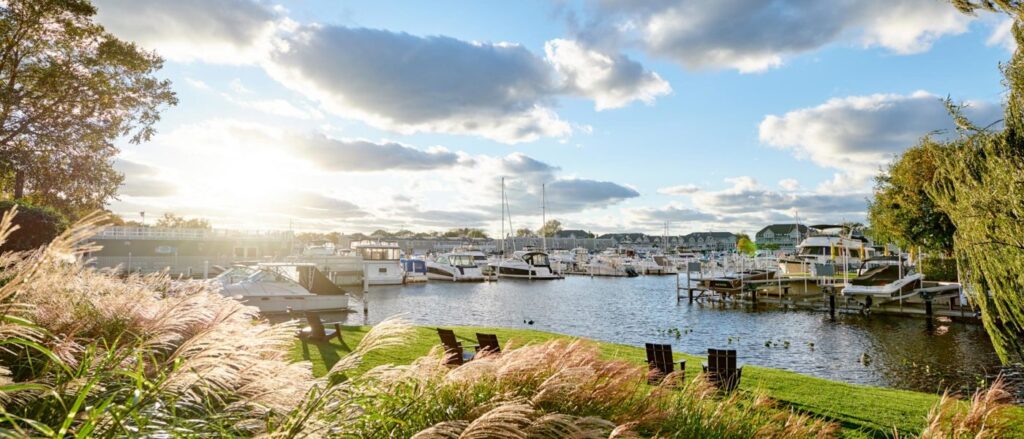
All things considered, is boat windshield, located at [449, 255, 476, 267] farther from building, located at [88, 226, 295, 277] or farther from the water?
building, located at [88, 226, 295, 277]

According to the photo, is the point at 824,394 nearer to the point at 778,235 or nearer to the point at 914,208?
the point at 914,208

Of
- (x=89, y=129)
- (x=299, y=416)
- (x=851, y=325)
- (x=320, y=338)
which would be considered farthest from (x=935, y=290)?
(x=89, y=129)

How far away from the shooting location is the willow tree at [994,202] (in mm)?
7426

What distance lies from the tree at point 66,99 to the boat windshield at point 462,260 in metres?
43.9

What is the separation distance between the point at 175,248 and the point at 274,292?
1744 inches

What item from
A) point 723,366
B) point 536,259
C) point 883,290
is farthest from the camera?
point 536,259

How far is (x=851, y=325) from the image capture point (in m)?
28.4

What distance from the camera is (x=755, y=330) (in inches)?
1097

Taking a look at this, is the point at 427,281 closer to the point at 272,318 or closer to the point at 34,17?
the point at 272,318

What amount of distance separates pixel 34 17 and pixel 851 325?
3612cm

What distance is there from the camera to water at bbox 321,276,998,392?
61.2ft

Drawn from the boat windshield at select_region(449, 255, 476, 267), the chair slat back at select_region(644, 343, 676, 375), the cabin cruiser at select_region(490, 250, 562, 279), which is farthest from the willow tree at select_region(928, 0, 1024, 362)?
the cabin cruiser at select_region(490, 250, 562, 279)

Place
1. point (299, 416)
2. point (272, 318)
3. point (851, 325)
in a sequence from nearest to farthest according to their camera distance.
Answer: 1. point (299, 416)
2. point (272, 318)
3. point (851, 325)

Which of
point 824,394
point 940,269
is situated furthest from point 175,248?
point 940,269
